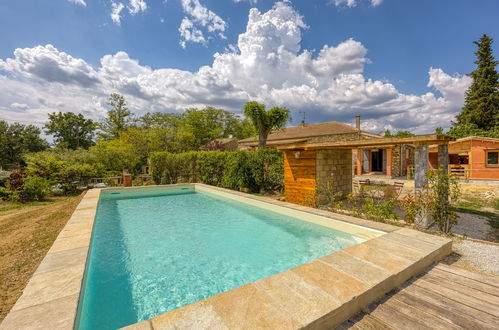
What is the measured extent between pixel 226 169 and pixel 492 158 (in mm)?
21036

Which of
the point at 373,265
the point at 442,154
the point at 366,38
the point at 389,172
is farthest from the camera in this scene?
the point at 389,172

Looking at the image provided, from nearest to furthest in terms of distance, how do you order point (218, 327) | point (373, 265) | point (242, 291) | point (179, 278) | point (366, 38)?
point (218, 327)
point (242, 291)
point (373, 265)
point (179, 278)
point (366, 38)

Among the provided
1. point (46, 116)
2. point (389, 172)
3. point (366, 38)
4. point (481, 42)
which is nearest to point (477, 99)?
point (481, 42)

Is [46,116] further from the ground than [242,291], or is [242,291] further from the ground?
[46,116]

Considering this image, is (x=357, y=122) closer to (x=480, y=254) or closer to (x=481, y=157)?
(x=481, y=157)

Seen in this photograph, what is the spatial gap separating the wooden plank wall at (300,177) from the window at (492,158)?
18.0 metres

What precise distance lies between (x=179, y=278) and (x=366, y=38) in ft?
53.9

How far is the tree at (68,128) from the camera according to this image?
44.7 m

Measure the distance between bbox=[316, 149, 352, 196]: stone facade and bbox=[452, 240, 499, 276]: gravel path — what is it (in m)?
4.30

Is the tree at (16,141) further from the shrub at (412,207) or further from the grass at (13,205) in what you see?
the shrub at (412,207)

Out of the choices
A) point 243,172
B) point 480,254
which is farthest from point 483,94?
A: point 480,254

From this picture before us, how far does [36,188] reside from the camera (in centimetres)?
1154

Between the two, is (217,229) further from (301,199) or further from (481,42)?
(481,42)

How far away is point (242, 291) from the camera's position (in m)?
2.31
